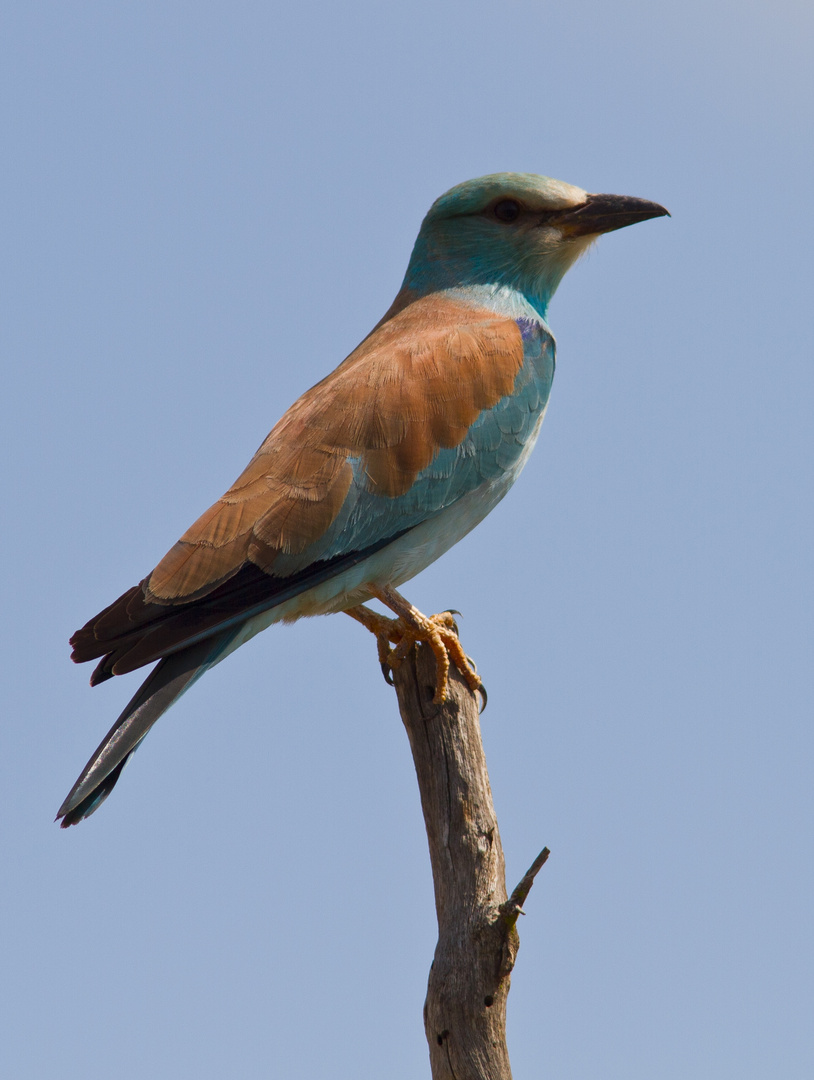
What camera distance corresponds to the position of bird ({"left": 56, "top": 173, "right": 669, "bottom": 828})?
468 cm

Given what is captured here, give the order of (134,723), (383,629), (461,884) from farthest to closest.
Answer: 1. (383,629)
2. (461,884)
3. (134,723)

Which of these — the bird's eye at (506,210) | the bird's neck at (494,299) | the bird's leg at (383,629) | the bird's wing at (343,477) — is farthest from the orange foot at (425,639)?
the bird's eye at (506,210)

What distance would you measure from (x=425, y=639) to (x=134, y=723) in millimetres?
1330

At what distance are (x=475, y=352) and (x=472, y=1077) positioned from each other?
309cm

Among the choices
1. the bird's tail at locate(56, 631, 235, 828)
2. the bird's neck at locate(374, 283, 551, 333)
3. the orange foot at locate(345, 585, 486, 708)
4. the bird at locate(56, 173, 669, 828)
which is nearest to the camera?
the bird's tail at locate(56, 631, 235, 828)

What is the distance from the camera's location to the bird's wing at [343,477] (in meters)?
4.69

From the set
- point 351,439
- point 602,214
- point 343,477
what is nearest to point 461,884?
point 343,477

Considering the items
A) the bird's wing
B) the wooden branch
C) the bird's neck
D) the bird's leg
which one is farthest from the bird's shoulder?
the wooden branch

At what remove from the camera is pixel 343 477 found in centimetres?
514

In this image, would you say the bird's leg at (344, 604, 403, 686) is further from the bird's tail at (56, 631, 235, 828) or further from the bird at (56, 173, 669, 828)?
the bird's tail at (56, 631, 235, 828)

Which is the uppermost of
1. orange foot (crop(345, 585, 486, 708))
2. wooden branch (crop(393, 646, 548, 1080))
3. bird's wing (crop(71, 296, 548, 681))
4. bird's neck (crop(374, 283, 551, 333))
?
bird's neck (crop(374, 283, 551, 333))

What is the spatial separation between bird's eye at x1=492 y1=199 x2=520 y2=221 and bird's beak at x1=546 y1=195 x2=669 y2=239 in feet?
0.59

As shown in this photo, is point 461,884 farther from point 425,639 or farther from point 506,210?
point 506,210

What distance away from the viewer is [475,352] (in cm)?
559
